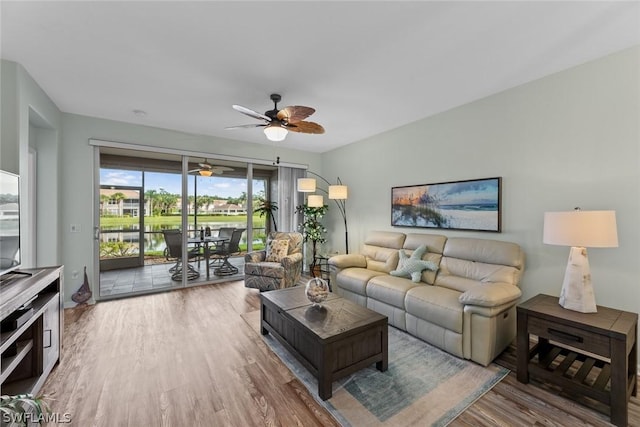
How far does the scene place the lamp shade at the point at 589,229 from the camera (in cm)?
188

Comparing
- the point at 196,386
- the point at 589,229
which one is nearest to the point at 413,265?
the point at 589,229

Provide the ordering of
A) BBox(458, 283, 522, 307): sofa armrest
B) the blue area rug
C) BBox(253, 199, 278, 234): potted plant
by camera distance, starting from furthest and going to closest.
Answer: BBox(253, 199, 278, 234): potted plant, BBox(458, 283, 522, 307): sofa armrest, the blue area rug

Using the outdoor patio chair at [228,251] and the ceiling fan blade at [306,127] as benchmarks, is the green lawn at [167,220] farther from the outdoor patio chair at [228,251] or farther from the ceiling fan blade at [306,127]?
the ceiling fan blade at [306,127]

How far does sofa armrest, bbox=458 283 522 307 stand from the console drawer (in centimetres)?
25

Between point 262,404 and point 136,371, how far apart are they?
1.18m

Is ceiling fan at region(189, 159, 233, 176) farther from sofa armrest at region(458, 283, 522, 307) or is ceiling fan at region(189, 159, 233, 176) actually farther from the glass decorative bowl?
sofa armrest at region(458, 283, 522, 307)

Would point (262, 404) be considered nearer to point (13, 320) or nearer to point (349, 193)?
point (13, 320)

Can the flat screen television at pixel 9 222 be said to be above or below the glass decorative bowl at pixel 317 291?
above

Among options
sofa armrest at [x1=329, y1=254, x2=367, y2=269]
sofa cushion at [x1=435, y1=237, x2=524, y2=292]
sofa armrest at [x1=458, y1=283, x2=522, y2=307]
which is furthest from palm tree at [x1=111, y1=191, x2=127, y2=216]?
sofa armrest at [x1=458, y1=283, x2=522, y2=307]

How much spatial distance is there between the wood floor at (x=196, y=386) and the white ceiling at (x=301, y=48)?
8.80ft

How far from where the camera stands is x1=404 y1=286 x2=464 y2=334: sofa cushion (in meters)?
2.39

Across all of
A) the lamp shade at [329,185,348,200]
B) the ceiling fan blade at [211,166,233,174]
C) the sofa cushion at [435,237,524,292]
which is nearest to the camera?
the sofa cushion at [435,237,524,292]

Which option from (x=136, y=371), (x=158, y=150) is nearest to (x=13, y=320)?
(x=136, y=371)

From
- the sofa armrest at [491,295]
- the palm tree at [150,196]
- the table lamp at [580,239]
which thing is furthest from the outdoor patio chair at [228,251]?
the table lamp at [580,239]
